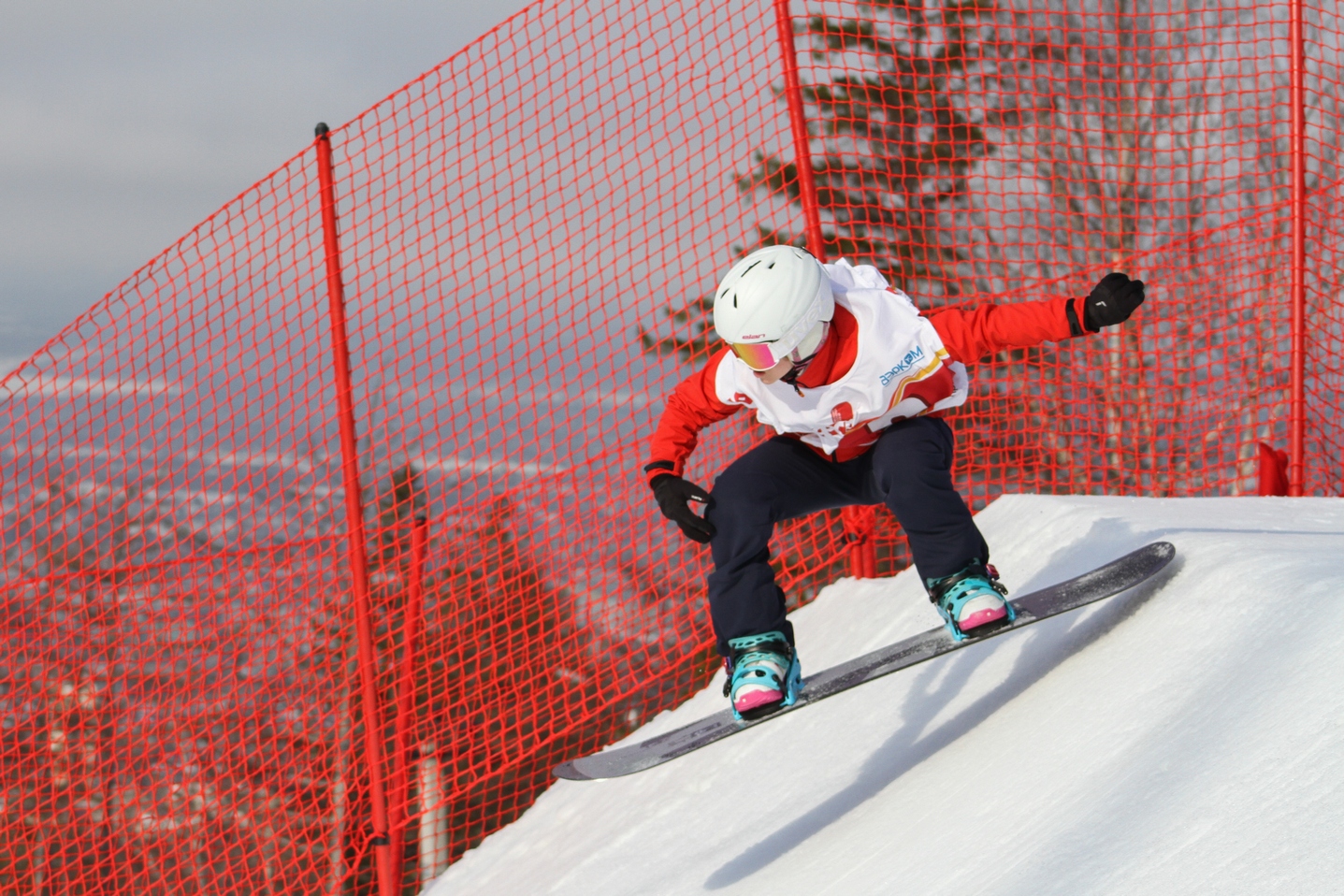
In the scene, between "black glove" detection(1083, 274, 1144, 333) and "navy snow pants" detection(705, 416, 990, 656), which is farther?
"navy snow pants" detection(705, 416, 990, 656)

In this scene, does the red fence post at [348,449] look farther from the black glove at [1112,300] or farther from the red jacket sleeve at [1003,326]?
the black glove at [1112,300]

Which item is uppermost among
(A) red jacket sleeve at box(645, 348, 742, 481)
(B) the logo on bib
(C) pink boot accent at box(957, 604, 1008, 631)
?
(B) the logo on bib

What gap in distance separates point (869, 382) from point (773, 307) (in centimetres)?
35

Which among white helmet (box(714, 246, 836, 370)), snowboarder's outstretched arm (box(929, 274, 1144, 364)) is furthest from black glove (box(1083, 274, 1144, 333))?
white helmet (box(714, 246, 836, 370))

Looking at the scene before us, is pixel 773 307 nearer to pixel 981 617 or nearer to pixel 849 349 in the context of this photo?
pixel 849 349

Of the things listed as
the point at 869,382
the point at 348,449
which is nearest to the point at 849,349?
the point at 869,382

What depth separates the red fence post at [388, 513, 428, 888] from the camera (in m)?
4.39

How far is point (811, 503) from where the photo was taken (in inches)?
124

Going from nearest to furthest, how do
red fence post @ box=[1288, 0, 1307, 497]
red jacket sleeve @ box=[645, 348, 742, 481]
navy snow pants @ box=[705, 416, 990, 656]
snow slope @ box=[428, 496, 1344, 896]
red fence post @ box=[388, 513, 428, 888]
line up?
snow slope @ box=[428, 496, 1344, 896] → navy snow pants @ box=[705, 416, 990, 656] → red jacket sleeve @ box=[645, 348, 742, 481] → red fence post @ box=[388, 513, 428, 888] → red fence post @ box=[1288, 0, 1307, 497]

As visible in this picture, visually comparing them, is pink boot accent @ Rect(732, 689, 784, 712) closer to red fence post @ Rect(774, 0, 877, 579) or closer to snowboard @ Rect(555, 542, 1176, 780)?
snowboard @ Rect(555, 542, 1176, 780)

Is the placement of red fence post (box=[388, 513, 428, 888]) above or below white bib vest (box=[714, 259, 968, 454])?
below

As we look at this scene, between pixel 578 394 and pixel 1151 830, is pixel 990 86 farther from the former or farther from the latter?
pixel 1151 830

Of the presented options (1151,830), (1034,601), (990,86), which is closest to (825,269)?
(1034,601)

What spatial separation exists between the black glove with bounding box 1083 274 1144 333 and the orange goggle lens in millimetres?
777
